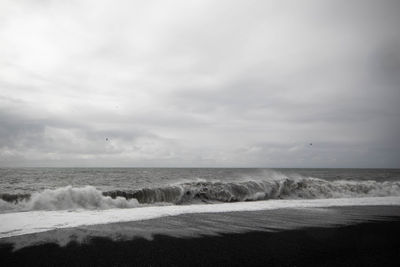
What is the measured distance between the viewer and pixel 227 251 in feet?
15.1

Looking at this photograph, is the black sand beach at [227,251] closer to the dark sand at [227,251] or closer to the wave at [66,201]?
the dark sand at [227,251]

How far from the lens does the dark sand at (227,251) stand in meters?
4.11

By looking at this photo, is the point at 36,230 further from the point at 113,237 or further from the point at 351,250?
the point at 351,250

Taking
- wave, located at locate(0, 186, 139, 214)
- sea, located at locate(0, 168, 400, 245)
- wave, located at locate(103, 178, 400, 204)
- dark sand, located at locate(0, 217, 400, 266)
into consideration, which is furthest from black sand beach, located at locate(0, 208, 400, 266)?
wave, located at locate(103, 178, 400, 204)

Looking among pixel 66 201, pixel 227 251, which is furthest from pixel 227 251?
pixel 66 201

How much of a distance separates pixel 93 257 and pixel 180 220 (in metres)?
3.56

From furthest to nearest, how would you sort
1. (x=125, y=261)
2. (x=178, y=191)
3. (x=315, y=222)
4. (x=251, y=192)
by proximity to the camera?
(x=251, y=192)
(x=178, y=191)
(x=315, y=222)
(x=125, y=261)

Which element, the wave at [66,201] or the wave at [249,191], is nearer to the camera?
the wave at [66,201]

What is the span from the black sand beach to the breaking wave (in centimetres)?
683

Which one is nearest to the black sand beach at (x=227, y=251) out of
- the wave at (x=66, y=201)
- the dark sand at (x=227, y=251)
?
the dark sand at (x=227, y=251)

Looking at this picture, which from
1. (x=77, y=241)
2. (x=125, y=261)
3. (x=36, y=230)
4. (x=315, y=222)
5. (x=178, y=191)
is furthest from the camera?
(x=178, y=191)

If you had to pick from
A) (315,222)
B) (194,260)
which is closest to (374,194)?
(315,222)

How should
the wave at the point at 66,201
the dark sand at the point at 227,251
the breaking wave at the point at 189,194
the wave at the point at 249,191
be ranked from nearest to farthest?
the dark sand at the point at 227,251 < the wave at the point at 66,201 < the breaking wave at the point at 189,194 < the wave at the point at 249,191

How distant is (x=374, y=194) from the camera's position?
1983 centimetres
